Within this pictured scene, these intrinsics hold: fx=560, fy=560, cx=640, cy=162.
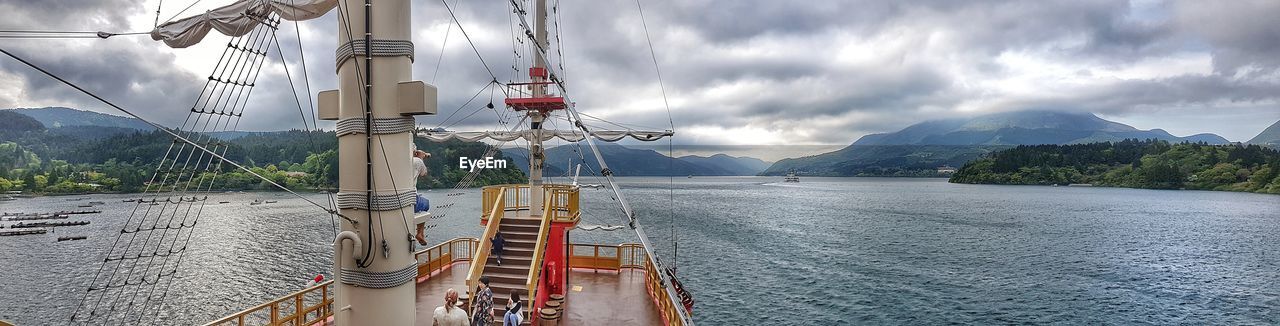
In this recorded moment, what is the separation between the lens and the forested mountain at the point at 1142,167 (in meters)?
127

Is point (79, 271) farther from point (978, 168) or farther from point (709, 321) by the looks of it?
point (978, 168)

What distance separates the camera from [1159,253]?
44.5 m

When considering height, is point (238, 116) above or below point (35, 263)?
above

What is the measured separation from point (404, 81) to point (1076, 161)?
658 ft

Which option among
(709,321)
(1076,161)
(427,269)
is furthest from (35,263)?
(1076,161)

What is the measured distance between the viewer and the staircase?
11422 mm

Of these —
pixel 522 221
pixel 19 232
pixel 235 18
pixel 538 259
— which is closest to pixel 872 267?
pixel 522 221

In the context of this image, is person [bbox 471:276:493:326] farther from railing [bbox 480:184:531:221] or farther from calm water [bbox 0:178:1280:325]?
calm water [bbox 0:178:1280:325]

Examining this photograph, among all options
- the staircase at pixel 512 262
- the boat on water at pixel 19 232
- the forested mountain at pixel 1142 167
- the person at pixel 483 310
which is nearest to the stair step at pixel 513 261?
the staircase at pixel 512 262

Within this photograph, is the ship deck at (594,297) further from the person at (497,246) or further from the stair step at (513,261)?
the person at (497,246)

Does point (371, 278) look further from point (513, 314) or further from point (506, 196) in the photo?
point (506, 196)

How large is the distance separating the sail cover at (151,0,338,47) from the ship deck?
21.4 ft

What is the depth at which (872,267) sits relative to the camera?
36031 mm

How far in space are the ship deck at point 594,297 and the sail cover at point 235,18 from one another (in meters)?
6.54
